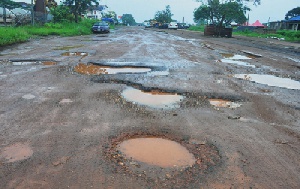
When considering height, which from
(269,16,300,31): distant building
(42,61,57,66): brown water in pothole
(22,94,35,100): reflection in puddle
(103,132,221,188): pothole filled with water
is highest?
(269,16,300,31): distant building

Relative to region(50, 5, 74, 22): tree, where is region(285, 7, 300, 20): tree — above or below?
above

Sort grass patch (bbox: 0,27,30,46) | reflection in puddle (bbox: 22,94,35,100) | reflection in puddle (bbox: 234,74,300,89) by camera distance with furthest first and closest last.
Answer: grass patch (bbox: 0,27,30,46) → reflection in puddle (bbox: 234,74,300,89) → reflection in puddle (bbox: 22,94,35,100)

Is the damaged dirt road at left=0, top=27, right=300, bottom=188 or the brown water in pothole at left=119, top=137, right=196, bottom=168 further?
the brown water in pothole at left=119, top=137, right=196, bottom=168

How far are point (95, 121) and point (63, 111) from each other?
73cm

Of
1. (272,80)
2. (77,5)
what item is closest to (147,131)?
(272,80)

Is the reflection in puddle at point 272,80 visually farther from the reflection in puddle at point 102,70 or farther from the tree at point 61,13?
the tree at point 61,13

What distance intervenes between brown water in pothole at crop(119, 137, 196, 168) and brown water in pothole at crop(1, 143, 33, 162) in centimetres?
108

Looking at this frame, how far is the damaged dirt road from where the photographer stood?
262 centimetres

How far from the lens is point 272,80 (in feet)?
22.9

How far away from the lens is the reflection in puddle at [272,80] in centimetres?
652

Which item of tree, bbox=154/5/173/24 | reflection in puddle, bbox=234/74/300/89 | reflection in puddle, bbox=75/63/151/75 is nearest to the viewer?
reflection in puddle, bbox=234/74/300/89

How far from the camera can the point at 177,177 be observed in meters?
2.60

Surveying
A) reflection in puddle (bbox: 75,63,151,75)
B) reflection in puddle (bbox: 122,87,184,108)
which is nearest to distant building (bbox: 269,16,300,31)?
reflection in puddle (bbox: 75,63,151,75)

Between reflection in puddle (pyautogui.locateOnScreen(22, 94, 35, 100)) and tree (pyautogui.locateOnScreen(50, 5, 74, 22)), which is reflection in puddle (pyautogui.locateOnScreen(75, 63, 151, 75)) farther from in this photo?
tree (pyautogui.locateOnScreen(50, 5, 74, 22))
